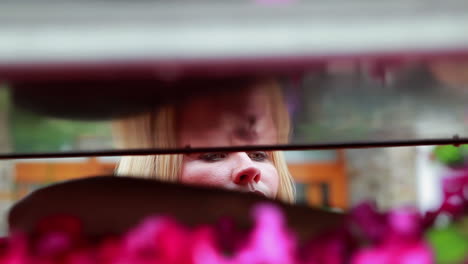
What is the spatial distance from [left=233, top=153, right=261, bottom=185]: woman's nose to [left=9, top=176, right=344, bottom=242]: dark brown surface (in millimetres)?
521

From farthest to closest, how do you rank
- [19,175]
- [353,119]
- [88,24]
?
[19,175], [353,119], [88,24]

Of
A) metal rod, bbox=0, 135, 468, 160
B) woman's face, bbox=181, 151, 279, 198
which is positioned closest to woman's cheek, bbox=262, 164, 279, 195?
woman's face, bbox=181, 151, 279, 198

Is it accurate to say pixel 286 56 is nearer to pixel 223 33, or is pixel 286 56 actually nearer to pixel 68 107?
pixel 223 33

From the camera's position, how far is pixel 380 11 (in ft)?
1.79

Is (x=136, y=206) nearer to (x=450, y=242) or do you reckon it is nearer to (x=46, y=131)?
(x=46, y=131)

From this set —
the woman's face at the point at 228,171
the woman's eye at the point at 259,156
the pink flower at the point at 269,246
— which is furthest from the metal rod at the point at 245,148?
the woman's eye at the point at 259,156

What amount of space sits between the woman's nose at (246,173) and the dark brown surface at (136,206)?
521 mm

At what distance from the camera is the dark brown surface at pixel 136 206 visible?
2.14 feet

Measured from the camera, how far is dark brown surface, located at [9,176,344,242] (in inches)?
25.6

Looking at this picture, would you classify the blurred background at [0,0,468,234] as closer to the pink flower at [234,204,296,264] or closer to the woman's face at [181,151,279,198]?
the pink flower at [234,204,296,264]

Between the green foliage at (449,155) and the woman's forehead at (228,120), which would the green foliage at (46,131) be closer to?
the woman's forehead at (228,120)

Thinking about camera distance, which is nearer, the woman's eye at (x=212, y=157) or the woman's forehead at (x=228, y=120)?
the woman's forehead at (x=228, y=120)

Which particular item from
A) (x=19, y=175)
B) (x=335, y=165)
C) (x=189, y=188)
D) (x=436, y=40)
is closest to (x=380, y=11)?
(x=436, y=40)

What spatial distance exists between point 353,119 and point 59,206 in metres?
0.37
